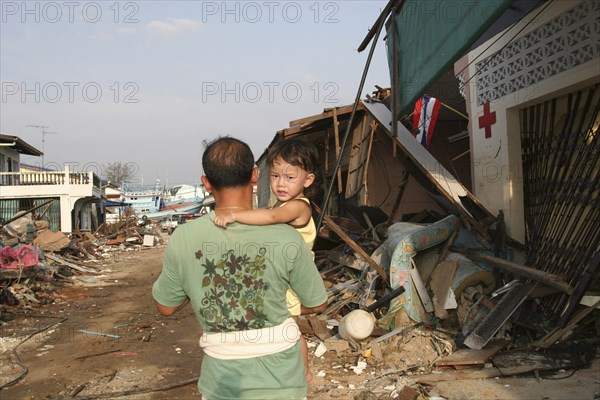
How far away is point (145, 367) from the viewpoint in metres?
5.83

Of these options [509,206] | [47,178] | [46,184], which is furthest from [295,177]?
[47,178]

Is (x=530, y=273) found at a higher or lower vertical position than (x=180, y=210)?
higher

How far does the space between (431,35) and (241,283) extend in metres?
3.76

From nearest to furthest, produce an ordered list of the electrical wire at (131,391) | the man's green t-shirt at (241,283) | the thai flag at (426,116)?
the man's green t-shirt at (241,283) → the electrical wire at (131,391) → the thai flag at (426,116)

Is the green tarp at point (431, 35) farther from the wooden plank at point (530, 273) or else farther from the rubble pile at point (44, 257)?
the rubble pile at point (44, 257)

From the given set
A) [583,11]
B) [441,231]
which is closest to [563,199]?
[441,231]

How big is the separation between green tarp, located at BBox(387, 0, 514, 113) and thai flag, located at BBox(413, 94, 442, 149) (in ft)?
10.3

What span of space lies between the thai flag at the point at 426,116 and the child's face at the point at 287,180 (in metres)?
6.72

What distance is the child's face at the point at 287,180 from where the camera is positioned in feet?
9.52

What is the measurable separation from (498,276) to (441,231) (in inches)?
35.5

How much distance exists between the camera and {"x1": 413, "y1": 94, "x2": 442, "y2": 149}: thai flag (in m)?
9.12

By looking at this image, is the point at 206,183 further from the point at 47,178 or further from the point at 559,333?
the point at 47,178

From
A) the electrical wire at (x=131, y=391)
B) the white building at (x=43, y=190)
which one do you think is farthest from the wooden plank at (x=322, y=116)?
the white building at (x=43, y=190)

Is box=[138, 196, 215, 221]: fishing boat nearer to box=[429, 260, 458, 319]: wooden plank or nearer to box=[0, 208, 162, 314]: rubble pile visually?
box=[0, 208, 162, 314]: rubble pile
